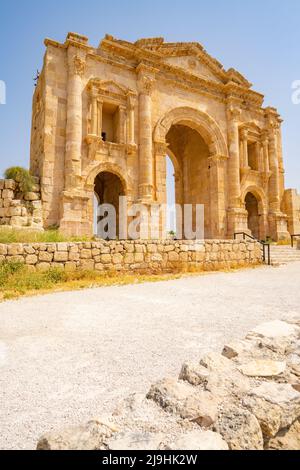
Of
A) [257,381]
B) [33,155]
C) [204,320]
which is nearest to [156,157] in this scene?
[33,155]

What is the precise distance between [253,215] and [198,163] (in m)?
6.23

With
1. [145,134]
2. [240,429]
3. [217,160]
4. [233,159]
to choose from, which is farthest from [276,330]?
[233,159]

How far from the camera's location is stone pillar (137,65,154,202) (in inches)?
591

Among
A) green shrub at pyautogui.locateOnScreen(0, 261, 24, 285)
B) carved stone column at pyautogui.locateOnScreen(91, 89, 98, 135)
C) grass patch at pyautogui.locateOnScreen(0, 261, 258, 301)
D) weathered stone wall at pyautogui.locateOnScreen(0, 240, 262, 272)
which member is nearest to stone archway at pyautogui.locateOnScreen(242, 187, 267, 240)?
weathered stone wall at pyautogui.locateOnScreen(0, 240, 262, 272)

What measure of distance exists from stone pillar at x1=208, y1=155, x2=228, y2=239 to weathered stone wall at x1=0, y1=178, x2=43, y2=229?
36.8ft

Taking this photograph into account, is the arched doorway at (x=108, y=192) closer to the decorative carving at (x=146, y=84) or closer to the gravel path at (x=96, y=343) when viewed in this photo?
the decorative carving at (x=146, y=84)

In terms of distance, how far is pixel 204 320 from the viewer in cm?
382

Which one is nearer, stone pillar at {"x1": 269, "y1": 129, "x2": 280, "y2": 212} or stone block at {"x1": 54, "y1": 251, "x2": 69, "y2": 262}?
stone block at {"x1": 54, "y1": 251, "x2": 69, "y2": 262}

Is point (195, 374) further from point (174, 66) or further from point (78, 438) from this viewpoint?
point (174, 66)

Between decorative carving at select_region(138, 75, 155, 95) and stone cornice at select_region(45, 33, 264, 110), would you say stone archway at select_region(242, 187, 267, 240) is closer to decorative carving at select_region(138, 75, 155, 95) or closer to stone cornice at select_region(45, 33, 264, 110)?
stone cornice at select_region(45, 33, 264, 110)

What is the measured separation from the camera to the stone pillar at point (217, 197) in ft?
58.4

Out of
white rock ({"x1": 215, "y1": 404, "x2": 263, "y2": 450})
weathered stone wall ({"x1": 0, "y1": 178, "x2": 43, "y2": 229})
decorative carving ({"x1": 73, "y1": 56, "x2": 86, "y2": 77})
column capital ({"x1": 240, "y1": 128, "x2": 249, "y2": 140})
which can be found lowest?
white rock ({"x1": 215, "y1": 404, "x2": 263, "y2": 450})

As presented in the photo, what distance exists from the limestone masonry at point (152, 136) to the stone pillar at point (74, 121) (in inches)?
2.0

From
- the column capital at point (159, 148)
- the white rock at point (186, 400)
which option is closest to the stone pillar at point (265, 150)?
the column capital at point (159, 148)
